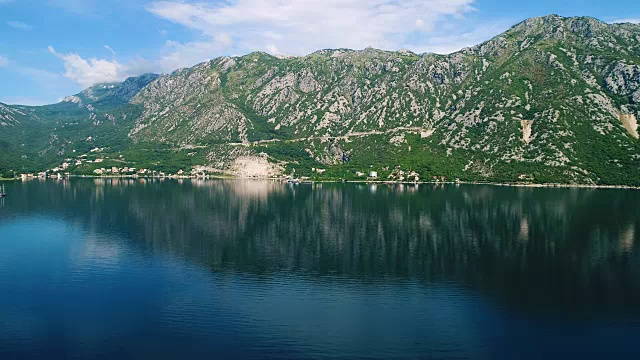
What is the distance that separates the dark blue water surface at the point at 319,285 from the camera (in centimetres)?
4481

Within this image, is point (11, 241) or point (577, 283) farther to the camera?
point (11, 241)

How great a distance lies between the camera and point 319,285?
62.2 m

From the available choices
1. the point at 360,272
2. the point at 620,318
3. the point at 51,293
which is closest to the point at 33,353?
the point at 51,293

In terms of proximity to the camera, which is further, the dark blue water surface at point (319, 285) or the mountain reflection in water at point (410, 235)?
the mountain reflection in water at point (410, 235)

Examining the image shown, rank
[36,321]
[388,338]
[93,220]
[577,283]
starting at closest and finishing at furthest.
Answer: [388,338], [36,321], [577,283], [93,220]

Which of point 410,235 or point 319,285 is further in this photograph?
point 410,235

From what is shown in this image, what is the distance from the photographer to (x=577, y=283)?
64.4 meters

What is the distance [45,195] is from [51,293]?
128m

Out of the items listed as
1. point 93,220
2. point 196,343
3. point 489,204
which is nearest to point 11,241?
point 93,220

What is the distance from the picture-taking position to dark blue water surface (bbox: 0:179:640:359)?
4481cm

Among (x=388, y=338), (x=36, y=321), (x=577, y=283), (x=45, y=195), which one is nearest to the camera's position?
(x=388, y=338)

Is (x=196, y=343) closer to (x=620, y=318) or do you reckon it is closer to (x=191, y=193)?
(x=620, y=318)

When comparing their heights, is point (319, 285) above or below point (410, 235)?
below

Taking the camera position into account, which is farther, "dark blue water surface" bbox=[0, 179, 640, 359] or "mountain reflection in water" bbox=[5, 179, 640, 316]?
"mountain reflection in water" bbox=[5, 179, 640, 316]
